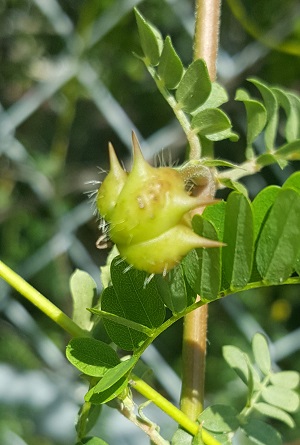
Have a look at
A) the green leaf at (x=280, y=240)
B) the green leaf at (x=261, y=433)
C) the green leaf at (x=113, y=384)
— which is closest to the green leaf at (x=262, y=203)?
the green leaf at (x=280, y=240)

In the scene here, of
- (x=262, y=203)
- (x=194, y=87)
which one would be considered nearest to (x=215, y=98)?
(x=194, y=87)

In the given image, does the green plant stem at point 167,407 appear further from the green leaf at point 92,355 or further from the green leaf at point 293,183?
the green leaf at point 293,183

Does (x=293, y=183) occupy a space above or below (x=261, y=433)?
above

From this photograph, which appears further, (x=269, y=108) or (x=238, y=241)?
(x=269, y=108)

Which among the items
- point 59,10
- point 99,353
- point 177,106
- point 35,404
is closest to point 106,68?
point 59,10

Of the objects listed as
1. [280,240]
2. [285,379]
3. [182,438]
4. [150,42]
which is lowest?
[285,379]

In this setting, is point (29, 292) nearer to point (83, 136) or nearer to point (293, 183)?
point (293, 183)

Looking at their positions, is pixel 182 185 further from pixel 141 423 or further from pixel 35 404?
pixel 35 404
